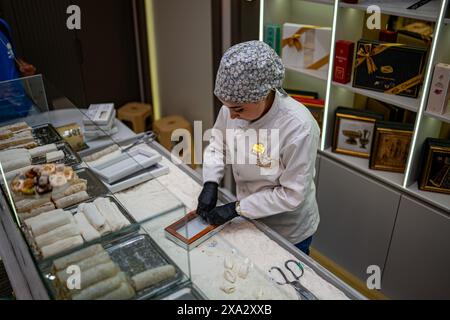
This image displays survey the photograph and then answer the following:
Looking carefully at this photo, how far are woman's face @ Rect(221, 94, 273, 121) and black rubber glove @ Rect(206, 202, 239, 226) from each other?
0.39m

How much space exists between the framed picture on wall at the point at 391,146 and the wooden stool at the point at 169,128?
1.92m

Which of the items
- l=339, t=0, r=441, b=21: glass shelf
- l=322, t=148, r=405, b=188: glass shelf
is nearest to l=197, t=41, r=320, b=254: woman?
l=322, t=148, r=405, b=188: glass shelf

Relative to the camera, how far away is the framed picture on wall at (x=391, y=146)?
8.98 ft

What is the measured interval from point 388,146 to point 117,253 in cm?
192

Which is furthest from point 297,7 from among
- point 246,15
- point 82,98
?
point 82,98

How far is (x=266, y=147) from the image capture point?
1928 millimetres

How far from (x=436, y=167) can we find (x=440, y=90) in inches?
18.1

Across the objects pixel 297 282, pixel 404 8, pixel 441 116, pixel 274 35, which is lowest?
pixel 297 282

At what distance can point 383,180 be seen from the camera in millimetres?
2812

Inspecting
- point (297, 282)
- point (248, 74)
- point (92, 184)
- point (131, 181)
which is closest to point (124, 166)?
point (131, 181)

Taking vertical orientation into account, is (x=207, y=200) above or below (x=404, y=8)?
below

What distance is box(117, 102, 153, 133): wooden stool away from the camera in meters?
4.46

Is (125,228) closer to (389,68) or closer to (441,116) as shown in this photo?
(441,116)

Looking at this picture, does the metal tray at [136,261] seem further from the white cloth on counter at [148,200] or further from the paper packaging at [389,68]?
the paper packaging at [389,68]
